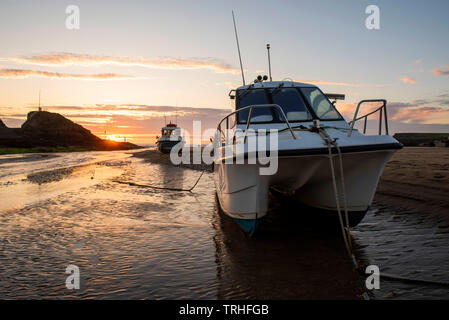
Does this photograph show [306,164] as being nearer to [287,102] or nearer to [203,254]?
[203,254]

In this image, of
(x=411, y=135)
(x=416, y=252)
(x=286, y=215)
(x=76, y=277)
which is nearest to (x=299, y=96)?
(x=286, y=215)

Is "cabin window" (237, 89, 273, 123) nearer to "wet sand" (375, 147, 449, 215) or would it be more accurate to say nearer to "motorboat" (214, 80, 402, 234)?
"motorboat" (214, 80, 402, 234)

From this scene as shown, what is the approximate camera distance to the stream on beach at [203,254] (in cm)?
350

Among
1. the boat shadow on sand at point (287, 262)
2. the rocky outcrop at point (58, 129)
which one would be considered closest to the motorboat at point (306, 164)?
the boat shadow on sand at point (287, 262)

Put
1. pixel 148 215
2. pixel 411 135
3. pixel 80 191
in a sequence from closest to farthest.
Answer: pixel 148 215 → pixel 80 191 → pixel 411 135

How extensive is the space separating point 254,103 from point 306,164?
2474mm

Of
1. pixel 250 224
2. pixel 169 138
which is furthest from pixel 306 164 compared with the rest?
pixel 169 138

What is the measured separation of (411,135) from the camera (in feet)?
192

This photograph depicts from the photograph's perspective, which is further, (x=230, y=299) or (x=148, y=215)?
(x=148, y=215)

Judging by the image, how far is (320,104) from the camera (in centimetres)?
648

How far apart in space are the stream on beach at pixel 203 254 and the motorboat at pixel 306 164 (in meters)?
0.56

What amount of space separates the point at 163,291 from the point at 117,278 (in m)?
0.71

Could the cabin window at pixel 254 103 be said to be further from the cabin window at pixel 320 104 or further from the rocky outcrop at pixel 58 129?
the rocky outcrop at pixel 58 129
